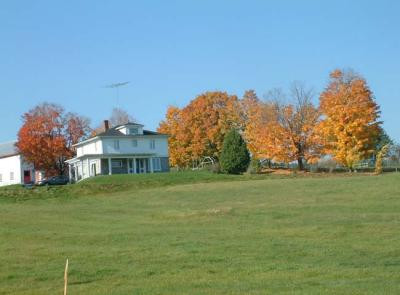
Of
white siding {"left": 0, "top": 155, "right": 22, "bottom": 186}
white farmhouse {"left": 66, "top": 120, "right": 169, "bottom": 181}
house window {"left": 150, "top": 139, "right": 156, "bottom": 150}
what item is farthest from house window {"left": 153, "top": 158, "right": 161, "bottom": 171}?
white siding {"left": 0, "top": 155, "right": 22, "bottom": 186}

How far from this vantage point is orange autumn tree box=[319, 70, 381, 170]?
6781 cm

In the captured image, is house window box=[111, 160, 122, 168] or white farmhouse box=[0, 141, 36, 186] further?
white farmhouse box=[0, 141, 36, 186]

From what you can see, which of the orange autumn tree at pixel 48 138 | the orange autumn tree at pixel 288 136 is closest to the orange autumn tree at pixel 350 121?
the orange autumn tree at pixel 288 136

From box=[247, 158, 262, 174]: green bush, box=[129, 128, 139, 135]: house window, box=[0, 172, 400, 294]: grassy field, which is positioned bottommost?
box=[0, 172, 400, 294]: grassy field

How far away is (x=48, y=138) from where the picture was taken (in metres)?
85.6

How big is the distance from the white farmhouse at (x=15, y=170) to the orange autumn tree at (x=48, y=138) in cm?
1043

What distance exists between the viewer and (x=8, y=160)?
4114 inches

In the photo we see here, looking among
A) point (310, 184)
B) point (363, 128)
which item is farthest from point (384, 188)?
point (363, 128)

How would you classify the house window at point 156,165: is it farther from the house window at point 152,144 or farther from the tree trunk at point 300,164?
the tree trunk at point 300,164

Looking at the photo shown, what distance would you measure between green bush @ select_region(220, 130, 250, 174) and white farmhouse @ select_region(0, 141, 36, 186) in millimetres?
37440

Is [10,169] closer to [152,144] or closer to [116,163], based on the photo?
[116,163]

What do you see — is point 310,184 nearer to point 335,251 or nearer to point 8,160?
point 335,251

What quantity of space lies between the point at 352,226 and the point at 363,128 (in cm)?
4781

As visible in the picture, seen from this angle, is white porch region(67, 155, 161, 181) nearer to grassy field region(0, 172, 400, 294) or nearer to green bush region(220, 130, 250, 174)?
green bush region(220, 130, 250, 174)
